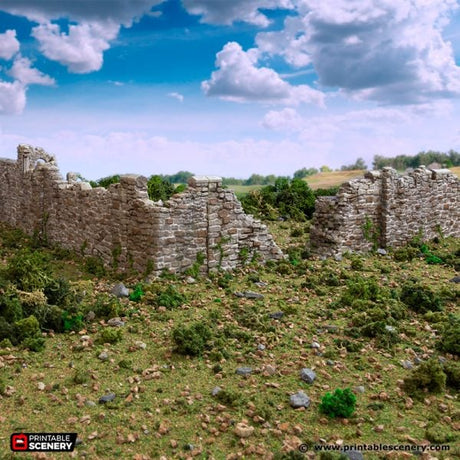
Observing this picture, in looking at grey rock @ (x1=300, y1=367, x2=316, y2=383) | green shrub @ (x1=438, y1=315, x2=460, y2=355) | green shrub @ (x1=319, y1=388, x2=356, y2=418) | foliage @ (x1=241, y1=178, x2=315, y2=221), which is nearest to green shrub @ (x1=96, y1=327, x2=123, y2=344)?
grey rock @ (x1=300, y1=367, x2=316, y2=383)

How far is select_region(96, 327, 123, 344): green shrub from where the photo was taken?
12.2 metres

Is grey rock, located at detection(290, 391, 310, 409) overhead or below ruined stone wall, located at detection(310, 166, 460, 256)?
below

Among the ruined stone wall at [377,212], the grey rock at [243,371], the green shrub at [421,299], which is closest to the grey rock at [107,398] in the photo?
the grey rock at [243,371]

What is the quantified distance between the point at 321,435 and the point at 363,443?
26.7 inches

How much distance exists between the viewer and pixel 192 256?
16688 millimetres

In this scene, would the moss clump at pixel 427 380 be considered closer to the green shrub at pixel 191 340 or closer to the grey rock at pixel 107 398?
the green shrub at pixel 191 340

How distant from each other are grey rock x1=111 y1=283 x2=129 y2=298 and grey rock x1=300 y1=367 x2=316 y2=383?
5823mm

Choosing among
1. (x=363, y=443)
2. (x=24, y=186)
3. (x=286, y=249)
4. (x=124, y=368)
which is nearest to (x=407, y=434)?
(x=363, y=443)

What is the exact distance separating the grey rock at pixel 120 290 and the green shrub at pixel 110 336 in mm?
2593

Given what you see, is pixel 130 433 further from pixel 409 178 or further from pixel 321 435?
pixel 409 178

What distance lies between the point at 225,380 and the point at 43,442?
140 inches

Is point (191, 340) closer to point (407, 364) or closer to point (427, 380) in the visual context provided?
point (407, 364)

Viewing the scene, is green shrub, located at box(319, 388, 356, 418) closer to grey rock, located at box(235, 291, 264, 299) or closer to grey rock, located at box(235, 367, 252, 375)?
grey rock, located at box(235, 367, 252, 375)

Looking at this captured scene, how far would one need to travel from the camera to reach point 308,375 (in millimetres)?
10883
